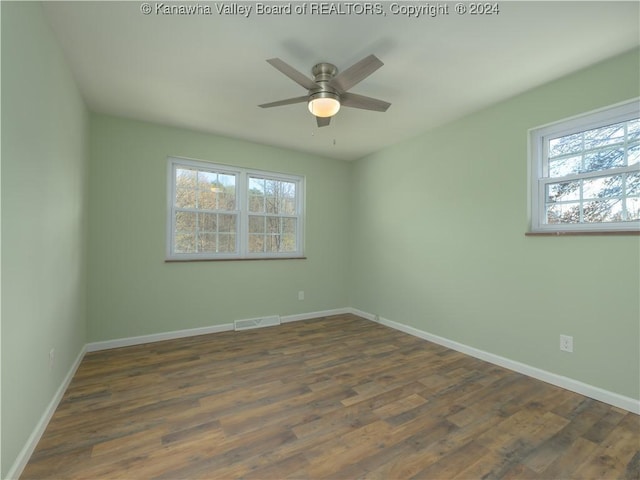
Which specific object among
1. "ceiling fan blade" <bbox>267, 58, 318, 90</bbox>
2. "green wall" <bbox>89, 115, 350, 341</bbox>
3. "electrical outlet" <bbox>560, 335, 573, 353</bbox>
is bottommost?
"electrical outlet" <bbox>560, 335, 573, 353</bbox>

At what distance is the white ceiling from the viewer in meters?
1.73

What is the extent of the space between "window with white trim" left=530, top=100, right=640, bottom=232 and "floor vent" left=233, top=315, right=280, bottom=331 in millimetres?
3190

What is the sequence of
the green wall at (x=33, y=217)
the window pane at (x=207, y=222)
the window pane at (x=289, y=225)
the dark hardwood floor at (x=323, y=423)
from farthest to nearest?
the window pane at (x=289, y=225), the window pane at (x=207, y=222), the dark hardwood floor at (x=323, y=423), the green wall at (x=33, y=217)

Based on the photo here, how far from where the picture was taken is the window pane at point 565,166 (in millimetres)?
2301

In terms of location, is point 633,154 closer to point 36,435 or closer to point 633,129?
point 633,129

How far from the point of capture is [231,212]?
378 cm

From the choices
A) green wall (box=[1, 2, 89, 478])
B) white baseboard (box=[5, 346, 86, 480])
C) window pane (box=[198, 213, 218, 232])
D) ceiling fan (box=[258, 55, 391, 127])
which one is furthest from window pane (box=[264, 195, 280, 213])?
white baseboard (box=[5, 346, 86, 480])

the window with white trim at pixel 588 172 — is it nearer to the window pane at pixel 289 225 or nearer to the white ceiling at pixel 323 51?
the white ceiling at pixel 323 51

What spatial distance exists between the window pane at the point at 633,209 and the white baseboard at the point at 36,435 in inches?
156

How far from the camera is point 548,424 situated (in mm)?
1805

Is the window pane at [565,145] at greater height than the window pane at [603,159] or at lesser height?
greater

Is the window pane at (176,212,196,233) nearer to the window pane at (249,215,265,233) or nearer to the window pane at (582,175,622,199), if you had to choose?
the window pane at (249,215,265,233)

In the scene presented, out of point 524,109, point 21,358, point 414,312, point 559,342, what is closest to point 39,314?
point 21,358

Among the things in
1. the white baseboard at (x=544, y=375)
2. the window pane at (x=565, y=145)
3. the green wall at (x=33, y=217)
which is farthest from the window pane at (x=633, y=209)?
the green wall at (x=33, y=217)
